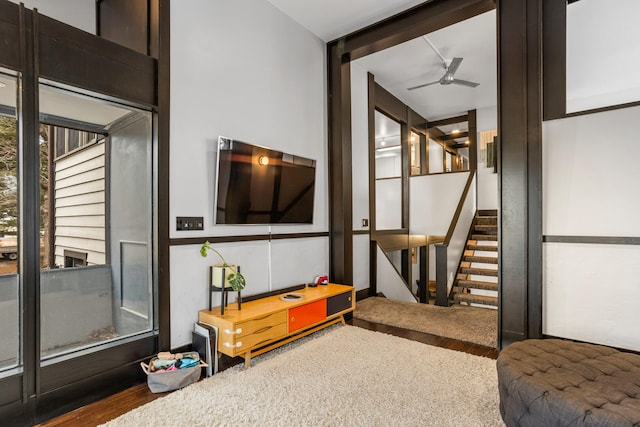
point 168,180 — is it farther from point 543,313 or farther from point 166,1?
point 543,313

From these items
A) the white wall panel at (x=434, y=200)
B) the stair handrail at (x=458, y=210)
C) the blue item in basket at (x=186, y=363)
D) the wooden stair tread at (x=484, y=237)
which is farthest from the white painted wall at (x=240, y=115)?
the wooden stair tread at (x=484, y=237)

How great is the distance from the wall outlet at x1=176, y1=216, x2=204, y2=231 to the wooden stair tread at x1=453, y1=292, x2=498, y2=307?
381 centimetres

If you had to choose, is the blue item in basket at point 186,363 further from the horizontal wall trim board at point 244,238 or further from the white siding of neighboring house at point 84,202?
the white siding of neighboring house at point 84,202

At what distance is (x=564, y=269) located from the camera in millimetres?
2729

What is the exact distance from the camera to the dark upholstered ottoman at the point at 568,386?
4.46 ft

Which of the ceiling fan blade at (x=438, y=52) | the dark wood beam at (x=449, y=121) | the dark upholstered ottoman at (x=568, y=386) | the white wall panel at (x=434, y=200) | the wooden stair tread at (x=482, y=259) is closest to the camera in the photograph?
the dark upholstered ottoman at (x=568, y=386)

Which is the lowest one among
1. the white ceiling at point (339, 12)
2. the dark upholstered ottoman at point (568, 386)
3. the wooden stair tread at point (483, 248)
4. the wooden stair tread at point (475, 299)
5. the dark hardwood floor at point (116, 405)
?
the wooden stair tread at point (475, 299)

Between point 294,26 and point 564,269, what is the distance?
11.5ft

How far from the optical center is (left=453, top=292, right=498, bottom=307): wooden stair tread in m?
4.64

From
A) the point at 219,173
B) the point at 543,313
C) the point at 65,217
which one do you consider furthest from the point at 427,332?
the point at 65,217

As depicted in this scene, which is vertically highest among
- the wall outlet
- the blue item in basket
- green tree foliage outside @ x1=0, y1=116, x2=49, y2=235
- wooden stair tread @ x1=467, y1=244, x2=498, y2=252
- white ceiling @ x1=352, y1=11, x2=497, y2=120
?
white ceiling @ x1=352, y1=11, x2=497, y2=120

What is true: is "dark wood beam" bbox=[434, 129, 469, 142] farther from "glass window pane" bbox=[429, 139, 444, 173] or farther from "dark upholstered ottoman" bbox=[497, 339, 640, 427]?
"dark upholstered ottoman" bbox=[497, 339, 640, 427]

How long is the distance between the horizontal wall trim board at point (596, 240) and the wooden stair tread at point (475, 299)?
6.97 ft

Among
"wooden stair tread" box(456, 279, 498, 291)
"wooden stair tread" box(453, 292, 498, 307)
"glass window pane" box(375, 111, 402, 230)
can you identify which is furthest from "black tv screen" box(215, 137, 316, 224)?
"glass window pane" box(375, 111, 402, 230)
